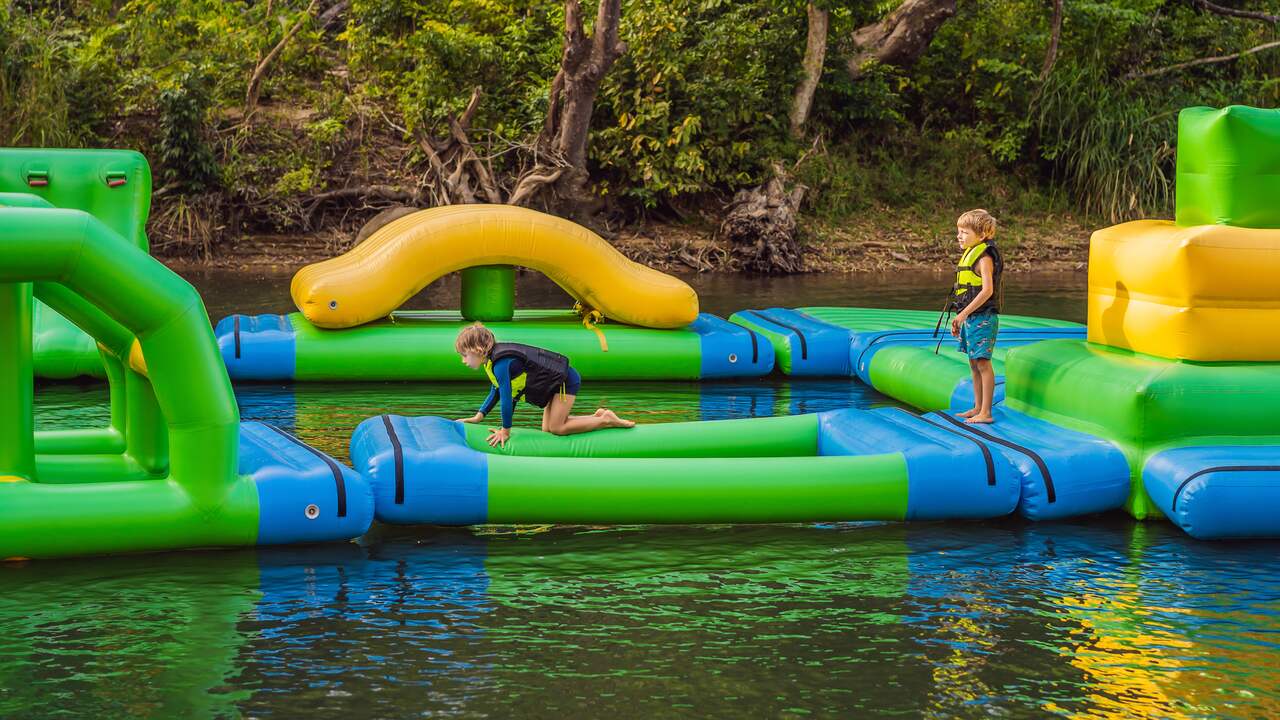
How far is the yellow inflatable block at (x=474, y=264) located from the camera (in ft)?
29.6

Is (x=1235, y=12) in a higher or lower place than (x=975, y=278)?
higher

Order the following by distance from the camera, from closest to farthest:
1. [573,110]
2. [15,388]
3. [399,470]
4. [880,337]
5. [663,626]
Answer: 1. [663,626]
2. [15,388]
3. [399,470]
4. [880,337]
5. [573,110]

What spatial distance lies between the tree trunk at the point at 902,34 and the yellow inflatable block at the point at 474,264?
10681mm

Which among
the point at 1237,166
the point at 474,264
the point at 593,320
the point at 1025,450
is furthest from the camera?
the point at 593,320

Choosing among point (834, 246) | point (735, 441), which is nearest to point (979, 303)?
point (735, 441)

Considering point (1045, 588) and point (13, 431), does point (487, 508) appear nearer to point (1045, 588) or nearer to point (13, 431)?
point (13, 431)

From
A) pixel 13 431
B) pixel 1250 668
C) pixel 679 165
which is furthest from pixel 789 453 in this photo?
pixel 679 165

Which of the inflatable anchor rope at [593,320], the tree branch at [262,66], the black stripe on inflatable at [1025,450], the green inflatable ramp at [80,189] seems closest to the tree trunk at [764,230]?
the tree branch at [262,66]

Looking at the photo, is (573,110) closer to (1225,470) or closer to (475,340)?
(475,340)

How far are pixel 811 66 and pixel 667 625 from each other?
1511cm

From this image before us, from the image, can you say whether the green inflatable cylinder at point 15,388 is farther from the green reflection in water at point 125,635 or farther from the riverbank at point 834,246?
the riverbank at point 834,246

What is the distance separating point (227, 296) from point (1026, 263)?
9782 millimetres

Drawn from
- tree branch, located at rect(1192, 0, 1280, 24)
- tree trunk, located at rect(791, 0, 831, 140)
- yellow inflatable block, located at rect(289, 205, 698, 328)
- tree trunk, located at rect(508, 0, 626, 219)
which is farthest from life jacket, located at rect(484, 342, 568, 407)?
tree branch, located at rect(1192, 0, 1280, 24)

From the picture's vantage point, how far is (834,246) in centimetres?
1789
